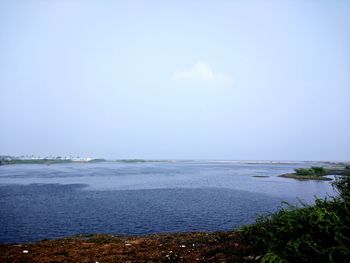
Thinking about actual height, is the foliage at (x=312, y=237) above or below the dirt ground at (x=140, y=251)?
above

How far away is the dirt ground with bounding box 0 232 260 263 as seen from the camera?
38.5ft

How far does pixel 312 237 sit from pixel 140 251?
304 inches

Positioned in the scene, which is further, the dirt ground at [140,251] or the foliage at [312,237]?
the dirt ground at [140,251]

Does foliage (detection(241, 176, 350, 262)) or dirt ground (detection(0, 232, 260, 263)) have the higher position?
foliage (detection(241, 176, 350, 262))

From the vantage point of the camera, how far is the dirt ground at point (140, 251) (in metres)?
11.7

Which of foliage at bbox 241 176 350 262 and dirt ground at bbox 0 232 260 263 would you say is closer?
foliage at bbox 241 176 350 262

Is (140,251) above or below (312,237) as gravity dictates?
below

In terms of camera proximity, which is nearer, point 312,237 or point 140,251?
point 312,237

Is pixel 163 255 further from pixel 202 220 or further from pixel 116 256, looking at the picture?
pixel 202 220

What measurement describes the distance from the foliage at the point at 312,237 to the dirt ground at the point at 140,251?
1.13 metres

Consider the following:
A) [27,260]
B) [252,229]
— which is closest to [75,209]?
[27,260]

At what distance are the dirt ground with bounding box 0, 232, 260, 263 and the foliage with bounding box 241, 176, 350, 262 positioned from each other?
3.70 ft

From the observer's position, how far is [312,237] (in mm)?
9781

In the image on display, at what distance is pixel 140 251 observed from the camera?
538 inches
